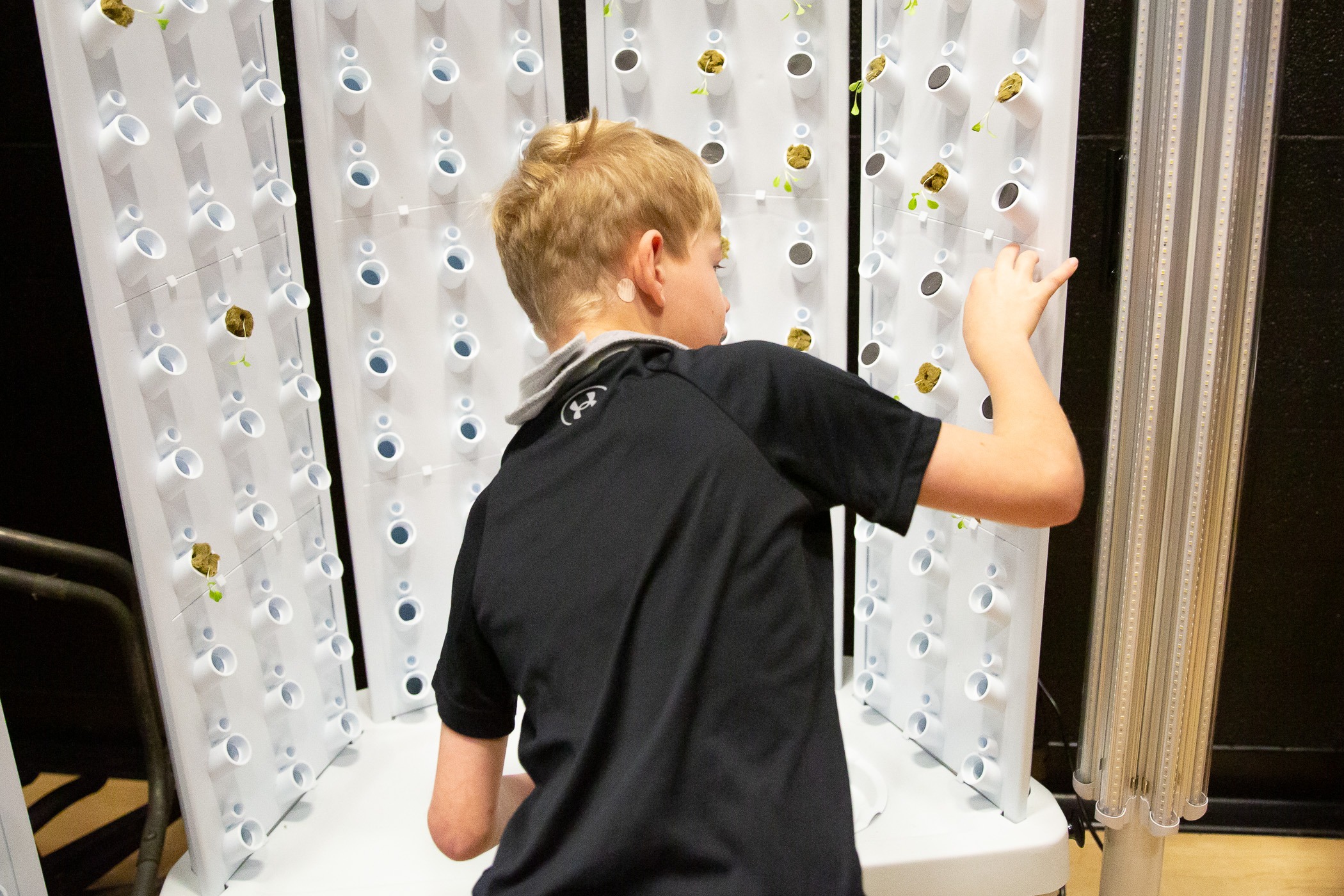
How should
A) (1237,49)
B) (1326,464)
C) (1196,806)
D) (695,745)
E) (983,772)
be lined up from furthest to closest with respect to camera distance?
(1326,464) < (983,772) < (1196,806) < (1237,49) < (695,745)

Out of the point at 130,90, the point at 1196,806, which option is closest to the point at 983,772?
the point at 1196,806

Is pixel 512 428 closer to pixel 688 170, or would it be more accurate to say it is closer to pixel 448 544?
pixel 448 544

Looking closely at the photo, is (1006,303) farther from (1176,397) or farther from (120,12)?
(120,12)

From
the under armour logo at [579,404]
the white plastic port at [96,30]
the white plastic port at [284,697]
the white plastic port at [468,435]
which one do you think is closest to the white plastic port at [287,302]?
Answer: the white plastic port at [468,435]

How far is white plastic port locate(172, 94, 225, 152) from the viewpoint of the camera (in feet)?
4.25

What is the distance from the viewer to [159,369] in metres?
1.27

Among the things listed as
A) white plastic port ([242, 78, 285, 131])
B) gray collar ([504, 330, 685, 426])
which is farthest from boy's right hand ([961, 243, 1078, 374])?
white plastic port ([242, 78, 285, 131])

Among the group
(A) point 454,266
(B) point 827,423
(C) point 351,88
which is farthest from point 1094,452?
(C) point 351,88

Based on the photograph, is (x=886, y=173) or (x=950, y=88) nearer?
(x=950, y=88)

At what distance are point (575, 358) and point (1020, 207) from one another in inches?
25.3

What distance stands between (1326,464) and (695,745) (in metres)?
1.60

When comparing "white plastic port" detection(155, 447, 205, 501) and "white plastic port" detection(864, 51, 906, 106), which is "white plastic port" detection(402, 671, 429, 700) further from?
"white plastic port" detection(864, 51, 906, 106)

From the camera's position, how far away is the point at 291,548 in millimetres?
1622

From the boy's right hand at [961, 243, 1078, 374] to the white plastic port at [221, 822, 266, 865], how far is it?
1139 millimetres
